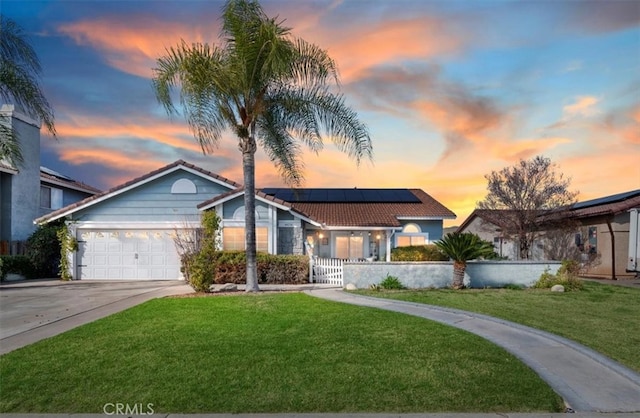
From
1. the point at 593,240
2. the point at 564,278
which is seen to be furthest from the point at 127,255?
the point at 593,240

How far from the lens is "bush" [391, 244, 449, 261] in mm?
19062

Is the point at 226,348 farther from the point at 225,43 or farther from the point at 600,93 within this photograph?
the point at 600,93

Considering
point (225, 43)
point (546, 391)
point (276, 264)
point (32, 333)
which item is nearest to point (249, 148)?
point (225, 43)

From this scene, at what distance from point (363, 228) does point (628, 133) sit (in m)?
12.2

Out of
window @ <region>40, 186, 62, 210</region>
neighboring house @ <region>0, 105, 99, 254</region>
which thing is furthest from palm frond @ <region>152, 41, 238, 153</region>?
window @ <region>40, 186, 62, 210</region>

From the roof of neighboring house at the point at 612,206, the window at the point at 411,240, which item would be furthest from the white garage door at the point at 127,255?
the roof of neighboring house at the point at 612,206

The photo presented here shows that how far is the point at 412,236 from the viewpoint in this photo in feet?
77.7

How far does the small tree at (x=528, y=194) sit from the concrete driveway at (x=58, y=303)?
15.8 m

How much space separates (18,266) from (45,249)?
1.29m

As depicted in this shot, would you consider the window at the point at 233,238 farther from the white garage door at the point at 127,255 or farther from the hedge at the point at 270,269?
the white garage door at the point at 127,255

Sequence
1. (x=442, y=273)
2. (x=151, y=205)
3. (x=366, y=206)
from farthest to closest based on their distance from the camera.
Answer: (x=366, y=206)
(x=151, y=205)
(x=442, y=273)

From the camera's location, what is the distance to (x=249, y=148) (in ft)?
41.6

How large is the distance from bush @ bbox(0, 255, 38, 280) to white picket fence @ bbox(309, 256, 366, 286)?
13.9 metres

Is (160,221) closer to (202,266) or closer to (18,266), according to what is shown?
(202,266)
